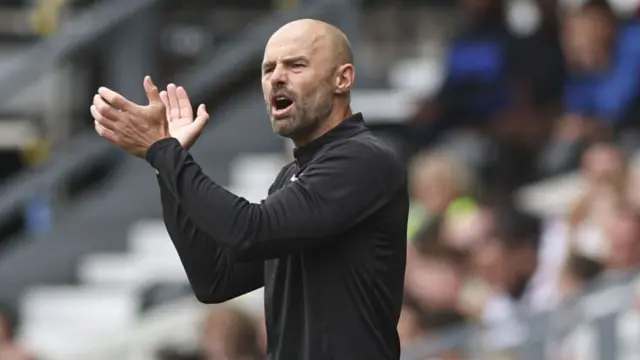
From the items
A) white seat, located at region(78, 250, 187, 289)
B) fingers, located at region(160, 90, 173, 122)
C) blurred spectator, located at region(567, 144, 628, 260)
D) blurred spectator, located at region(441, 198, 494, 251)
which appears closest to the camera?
fingers, located at region(160, 90, 173, 122)

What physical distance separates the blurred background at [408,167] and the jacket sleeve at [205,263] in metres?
2.64

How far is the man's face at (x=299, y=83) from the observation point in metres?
3.90

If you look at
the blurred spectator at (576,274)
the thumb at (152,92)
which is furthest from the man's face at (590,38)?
the thumb at (152,92)

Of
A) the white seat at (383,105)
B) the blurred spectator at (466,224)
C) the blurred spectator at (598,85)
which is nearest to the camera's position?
the blurred spectator at (466,224)

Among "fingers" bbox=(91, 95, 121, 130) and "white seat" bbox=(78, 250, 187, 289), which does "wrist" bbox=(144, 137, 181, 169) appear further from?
"white seat" bbox=(78, 250, 187, 289)

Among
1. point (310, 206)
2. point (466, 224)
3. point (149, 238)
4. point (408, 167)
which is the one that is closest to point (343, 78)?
point (310, 206)

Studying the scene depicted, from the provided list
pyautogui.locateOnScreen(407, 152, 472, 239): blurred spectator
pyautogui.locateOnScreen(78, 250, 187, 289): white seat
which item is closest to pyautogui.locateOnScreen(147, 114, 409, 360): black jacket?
pyautogui.locateOnScreen(407, 152, 472, 239): blurred spectator


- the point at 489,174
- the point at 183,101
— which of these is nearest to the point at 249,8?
the point at 489,174

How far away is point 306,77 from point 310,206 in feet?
0.97

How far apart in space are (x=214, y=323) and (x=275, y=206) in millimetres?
4085

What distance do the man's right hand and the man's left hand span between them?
8 cm

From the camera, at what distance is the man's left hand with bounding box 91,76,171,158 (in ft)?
12.7

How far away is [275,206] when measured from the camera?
3826 mm

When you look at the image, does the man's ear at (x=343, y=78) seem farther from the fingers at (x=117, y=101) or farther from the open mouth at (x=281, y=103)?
the fingers at (x=117, y=101)
